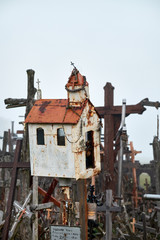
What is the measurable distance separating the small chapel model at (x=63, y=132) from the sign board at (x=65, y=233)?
1.20m

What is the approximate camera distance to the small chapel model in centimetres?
634

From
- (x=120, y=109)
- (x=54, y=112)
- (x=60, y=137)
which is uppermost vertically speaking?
(x=120, y=109)

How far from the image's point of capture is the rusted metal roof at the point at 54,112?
6305 millimetres

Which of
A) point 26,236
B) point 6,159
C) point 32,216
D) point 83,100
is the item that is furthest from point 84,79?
point 6,159

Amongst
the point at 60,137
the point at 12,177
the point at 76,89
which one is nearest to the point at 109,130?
the point at 12,177

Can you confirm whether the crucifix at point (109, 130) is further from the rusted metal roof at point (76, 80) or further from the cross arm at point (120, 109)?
the rusted metal roof at point (76, 80)

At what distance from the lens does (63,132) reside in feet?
21.3

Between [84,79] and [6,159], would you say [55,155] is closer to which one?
[84,79]

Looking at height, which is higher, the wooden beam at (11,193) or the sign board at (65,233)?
the wooden beam at (11,193)

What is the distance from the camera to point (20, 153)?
7.68 metres

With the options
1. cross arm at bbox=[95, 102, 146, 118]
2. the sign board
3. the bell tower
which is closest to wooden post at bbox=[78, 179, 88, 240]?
the sign board

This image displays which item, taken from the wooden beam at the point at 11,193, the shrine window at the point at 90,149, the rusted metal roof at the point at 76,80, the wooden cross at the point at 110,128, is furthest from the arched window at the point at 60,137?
the wooden cross at the point at 110,128

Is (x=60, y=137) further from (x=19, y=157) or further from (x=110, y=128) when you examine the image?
(x=110, y=128)

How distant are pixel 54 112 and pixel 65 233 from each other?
2812 mm
